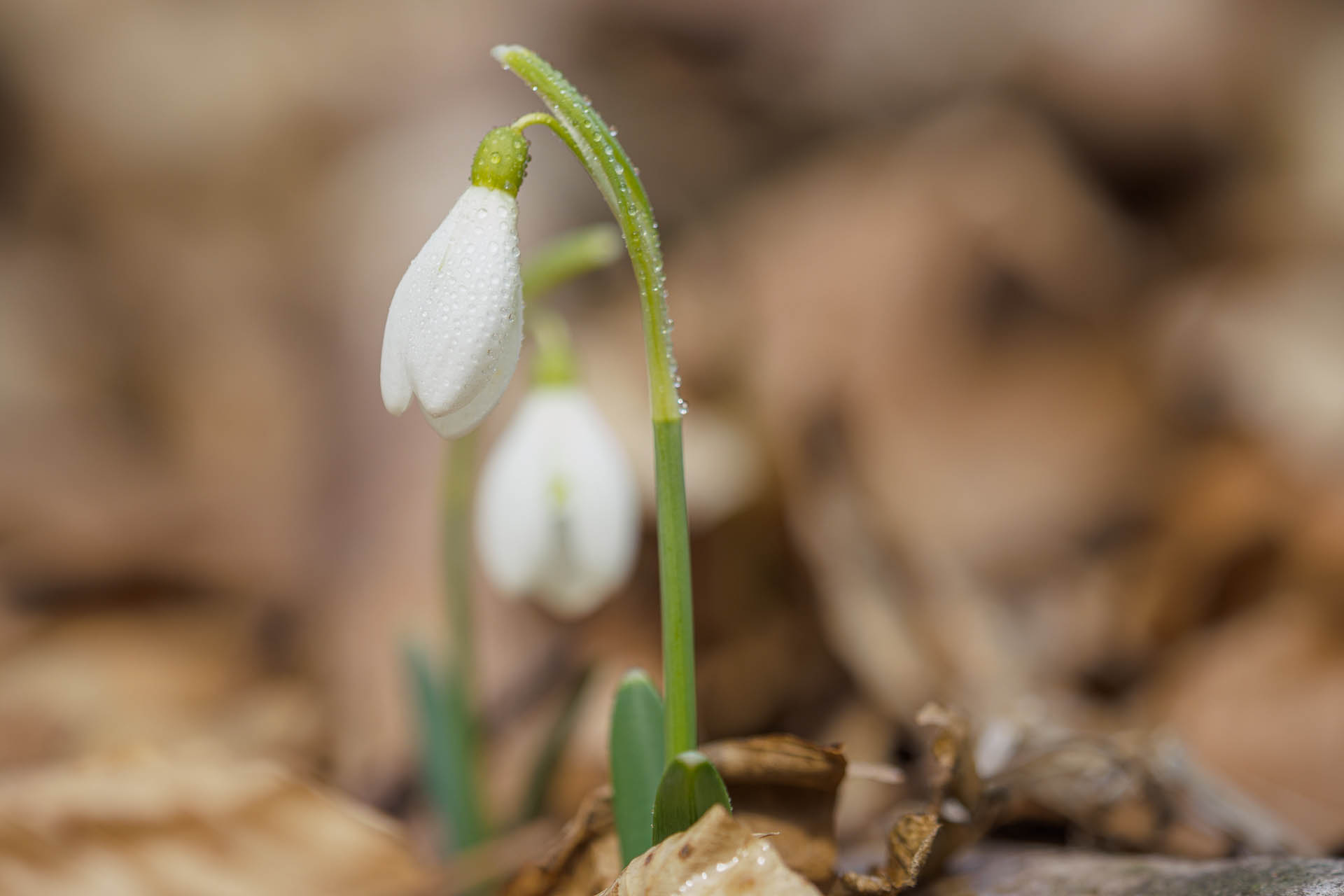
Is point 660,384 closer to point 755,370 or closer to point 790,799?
point 790,799

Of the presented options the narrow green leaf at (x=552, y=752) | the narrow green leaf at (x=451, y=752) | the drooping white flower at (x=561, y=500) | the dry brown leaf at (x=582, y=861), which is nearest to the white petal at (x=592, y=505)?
the drooping white flower at (x=561, y=500)

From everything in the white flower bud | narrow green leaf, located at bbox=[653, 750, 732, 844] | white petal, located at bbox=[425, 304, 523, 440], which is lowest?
narrow green leaf, located at bbox=[653, 750, 732, 844]

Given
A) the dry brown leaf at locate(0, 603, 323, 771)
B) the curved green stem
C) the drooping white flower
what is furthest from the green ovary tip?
the dry brown leaf at locate(0, 603, 323, 771)

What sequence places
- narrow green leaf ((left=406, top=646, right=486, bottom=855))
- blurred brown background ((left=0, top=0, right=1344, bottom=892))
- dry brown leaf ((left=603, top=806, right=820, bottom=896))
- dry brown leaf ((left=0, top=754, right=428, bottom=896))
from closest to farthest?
dry brown leaf ((left=603, top=806, right=820, bottom=896)) < dry brown leaf ((left=0, top=754, right=428, bottom=896)) < narrow green leaf ((left=406, top=646, right=486, bottom=855)) < blurred brown background ((left=0, top=0, right=1344, bottom=892))

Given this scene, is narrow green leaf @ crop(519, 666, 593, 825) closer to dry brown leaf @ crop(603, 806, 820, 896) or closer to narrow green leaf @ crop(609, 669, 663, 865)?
narrow green leaf @ crop(609, 669, 663, 865)

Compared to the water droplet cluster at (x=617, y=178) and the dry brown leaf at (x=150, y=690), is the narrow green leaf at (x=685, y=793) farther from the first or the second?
the dry brown leaf at (x=150, y=690)

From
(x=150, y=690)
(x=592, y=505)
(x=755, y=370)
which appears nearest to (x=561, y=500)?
(x=592, y=505)
